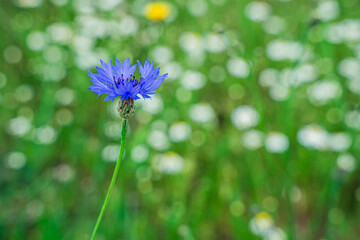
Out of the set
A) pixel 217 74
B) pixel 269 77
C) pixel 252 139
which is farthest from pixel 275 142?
pixel 217 74

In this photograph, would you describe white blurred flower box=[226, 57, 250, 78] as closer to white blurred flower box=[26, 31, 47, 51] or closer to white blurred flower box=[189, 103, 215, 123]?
white blurred flower box=[189, 103, 215, 123]

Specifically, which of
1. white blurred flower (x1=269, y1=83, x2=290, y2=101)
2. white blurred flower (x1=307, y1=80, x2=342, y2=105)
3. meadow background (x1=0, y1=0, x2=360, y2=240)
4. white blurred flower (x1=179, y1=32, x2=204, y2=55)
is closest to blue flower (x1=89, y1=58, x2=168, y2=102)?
meadow background (x1=0, y1=0, x2=360, y2=240)

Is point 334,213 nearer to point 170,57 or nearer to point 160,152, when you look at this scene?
point 160,152

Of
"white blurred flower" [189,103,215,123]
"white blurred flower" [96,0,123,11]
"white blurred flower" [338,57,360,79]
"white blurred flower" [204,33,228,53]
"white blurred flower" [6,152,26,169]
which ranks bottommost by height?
"white blurred flower" [6,152,26,169]

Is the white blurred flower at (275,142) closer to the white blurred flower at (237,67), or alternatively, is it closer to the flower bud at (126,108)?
the white blurred flower at (237,67)

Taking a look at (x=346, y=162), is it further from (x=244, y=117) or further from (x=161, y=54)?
(x=161, y=54)
